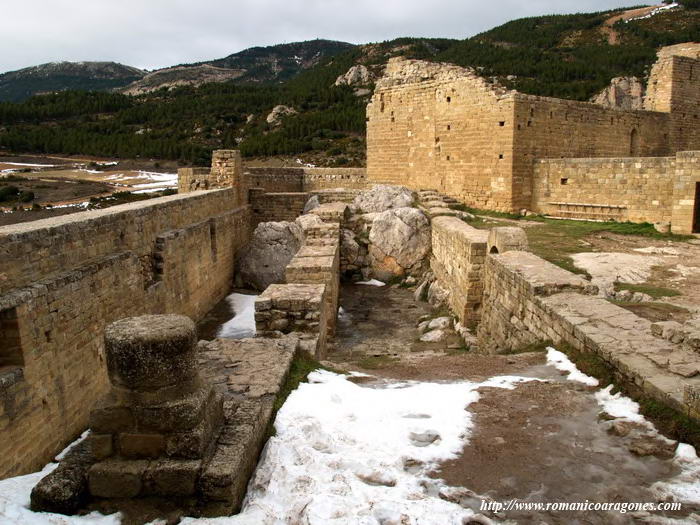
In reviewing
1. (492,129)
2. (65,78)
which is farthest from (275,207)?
(65,78)

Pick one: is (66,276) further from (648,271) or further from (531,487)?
(648,271)

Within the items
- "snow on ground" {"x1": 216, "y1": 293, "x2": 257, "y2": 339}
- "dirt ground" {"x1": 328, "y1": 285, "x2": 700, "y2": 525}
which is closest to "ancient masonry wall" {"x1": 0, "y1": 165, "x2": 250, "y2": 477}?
"snow on ground" {"x1": 216, "y1": 293, "x2": 257, "y2": 339}

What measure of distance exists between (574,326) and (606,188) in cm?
929

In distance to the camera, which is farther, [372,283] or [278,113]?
[278,113]

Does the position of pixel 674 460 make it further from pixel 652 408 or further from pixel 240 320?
pixel 240 320

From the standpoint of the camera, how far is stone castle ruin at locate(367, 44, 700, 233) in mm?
12641

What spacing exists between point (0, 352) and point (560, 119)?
1476 cm

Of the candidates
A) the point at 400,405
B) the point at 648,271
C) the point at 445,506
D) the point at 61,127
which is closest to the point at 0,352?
the point at 400,405

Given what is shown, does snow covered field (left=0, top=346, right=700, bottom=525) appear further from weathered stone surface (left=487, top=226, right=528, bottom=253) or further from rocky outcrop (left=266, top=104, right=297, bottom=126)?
rocky outcrop (left=266, top=104, right=297, bottom=126)

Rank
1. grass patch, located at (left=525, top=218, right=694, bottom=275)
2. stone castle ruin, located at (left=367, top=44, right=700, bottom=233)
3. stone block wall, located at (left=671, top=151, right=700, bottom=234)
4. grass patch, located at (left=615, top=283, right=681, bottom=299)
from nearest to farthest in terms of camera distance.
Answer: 1. grass patch, located at (left=615, top=283, right=681, bottom=299)
2. grass patch, located at (left=525, top=218, right=694, bottom=275)
3. stone block wall, located at (left=671, top=151, right=700, bottom=234)
4. stone castle ruin, located at (left=367, top=44, right=700, bottom=233)

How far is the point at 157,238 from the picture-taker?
820cm

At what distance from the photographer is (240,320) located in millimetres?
10156

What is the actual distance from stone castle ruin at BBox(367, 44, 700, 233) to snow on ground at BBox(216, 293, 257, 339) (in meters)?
7.47

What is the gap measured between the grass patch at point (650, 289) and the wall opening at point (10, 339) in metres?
7.03
